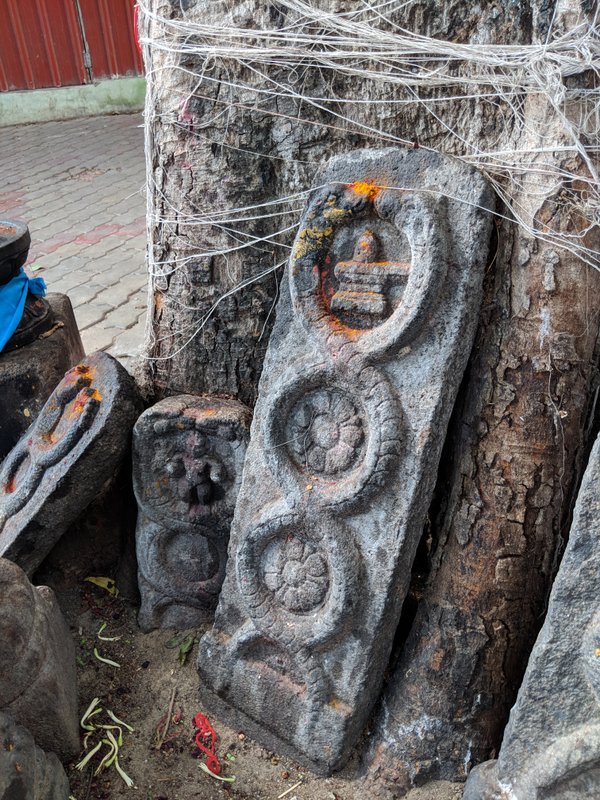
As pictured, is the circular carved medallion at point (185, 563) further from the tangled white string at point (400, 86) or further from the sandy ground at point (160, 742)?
the tangled white string at point (400, 86)

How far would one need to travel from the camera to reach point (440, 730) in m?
1.65

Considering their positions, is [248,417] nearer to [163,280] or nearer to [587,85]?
[163,280]

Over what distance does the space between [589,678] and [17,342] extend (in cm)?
186

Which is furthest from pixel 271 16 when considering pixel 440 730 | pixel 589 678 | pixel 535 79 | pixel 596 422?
pixel 440 730

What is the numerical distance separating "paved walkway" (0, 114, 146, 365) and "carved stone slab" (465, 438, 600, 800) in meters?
2.42

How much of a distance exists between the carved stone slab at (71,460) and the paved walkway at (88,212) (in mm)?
1469

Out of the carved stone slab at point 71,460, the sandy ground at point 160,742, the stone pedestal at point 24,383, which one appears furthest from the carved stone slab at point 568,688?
the stone pedestal at point 24,383

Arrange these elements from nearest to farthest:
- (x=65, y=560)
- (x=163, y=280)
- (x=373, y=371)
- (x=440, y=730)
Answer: (x=373, y=371), (x=440, y=730), (x=163, y=280), (x=65, y=560)

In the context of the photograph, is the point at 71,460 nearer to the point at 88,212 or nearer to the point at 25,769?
the point at 25,769

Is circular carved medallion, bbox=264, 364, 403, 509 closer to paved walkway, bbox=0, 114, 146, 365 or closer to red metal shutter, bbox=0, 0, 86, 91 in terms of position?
paved walkway, bbox=0, 114, 146, 365

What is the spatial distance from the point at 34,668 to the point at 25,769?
220 millimetres

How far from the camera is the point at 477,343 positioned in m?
1.58

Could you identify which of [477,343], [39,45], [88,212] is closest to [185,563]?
[477,343]

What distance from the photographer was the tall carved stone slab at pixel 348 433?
4.90ft
